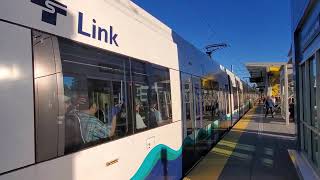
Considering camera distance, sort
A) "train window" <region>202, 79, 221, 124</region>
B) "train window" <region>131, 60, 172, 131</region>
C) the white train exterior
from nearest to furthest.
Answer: the white train exterior < "train window" <region>131, 60, 172, 131</region> < "train window" <region>202, 79, 221, 124</region>

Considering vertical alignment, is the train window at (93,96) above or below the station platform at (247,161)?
above

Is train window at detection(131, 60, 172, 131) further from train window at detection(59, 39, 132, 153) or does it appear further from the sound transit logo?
the sound transit logo

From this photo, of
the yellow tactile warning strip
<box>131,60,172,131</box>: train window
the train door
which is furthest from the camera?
the yellow tactile warning strip

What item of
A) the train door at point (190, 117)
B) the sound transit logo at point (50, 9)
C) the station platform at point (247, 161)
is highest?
the sound transit logo at point (50, 9)

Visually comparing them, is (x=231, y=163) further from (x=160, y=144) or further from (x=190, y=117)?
(x=160, y=144)

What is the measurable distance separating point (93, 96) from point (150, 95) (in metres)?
1.94

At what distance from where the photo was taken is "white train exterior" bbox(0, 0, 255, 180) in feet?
9.29

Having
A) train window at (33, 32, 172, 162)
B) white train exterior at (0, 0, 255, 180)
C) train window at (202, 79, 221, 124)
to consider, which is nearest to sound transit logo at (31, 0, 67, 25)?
white train exterior at (0, 0, 255, 180)

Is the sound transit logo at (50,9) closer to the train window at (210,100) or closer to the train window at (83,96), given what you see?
the train window at (83,96)

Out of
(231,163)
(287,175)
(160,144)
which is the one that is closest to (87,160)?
(160,144)

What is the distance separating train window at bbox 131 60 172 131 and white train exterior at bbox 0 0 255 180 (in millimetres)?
14

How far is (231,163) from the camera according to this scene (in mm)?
9734

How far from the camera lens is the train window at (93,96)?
3.58 metres

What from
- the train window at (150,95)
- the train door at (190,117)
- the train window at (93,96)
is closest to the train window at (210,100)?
the train door at (190,117)
